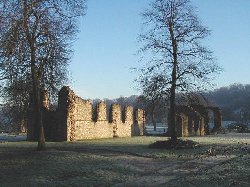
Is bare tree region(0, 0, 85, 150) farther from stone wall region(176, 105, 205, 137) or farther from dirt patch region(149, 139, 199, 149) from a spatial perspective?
stone wall region(176, 105, 205, 137)

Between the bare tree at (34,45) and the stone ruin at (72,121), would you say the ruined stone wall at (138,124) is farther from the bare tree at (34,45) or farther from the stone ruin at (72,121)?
the bare tree at (34,45)

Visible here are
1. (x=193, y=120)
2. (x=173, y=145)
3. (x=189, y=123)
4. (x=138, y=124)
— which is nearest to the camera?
(x=173, y=145)

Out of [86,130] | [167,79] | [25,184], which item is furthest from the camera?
[86,130]

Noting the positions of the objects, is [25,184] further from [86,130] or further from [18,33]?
[86,130]

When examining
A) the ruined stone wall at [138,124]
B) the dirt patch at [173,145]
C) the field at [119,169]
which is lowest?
the field at [119,169]

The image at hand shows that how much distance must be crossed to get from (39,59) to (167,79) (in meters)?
9.55

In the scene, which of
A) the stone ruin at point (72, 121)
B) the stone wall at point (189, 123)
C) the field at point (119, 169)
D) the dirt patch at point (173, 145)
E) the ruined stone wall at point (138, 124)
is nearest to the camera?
the field at point (119, 169)

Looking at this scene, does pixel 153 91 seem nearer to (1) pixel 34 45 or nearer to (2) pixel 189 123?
(1) pixel 34 45

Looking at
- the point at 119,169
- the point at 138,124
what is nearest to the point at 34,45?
the point at 119,169

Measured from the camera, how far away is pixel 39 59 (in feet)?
72.4

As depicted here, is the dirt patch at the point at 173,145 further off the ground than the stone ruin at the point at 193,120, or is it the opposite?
the stone ruin at the point at 193,120

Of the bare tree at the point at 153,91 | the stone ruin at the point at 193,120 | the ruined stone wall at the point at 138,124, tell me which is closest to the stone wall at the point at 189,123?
the stone ruin at the point at 193,120

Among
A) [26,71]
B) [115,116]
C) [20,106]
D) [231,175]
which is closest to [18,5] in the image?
[26,71]

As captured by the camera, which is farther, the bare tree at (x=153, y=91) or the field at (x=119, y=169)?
the bare tree at (x=153, y=91)
